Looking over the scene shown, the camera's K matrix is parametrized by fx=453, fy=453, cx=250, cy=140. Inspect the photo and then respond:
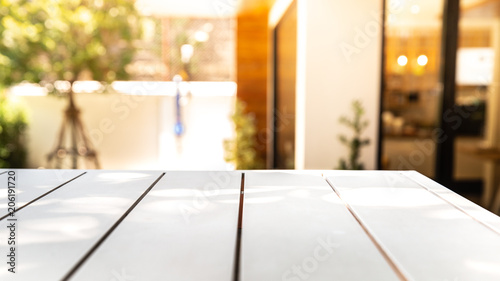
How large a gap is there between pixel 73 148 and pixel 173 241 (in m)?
5.23

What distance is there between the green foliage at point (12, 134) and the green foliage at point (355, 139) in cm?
405

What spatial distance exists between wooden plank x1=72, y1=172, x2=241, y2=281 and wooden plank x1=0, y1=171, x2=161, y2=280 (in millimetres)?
36

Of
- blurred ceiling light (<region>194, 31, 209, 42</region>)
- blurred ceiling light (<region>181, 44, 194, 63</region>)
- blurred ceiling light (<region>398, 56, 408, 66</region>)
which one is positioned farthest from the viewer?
blurred ceiling light (<region>194, 31, 209, 42</region>)

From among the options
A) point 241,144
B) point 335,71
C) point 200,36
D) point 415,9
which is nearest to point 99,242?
point 335,71

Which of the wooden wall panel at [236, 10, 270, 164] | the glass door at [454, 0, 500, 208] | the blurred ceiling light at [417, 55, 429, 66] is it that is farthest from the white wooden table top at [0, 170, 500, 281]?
the wooden wall panel at [236, 10, 270, 164]

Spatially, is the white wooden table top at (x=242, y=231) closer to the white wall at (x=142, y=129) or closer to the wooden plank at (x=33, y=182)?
the wooden plank at (x=33, y=182)

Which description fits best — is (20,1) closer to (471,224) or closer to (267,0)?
(267,0)

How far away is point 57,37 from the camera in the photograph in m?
5.26

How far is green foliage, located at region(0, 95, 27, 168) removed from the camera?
5.41 meters

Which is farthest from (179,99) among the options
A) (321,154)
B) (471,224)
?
(471,224)

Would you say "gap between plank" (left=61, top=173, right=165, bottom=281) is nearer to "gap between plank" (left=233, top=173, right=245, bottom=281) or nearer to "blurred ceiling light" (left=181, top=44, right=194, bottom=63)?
"gap between plank" (left=233, top=173, right=245, bottom=281)

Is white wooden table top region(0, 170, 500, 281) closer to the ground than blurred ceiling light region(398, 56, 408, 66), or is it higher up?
closer to the ground

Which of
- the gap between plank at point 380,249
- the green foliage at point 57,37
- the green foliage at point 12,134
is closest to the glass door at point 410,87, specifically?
the green foliage at point 57,37

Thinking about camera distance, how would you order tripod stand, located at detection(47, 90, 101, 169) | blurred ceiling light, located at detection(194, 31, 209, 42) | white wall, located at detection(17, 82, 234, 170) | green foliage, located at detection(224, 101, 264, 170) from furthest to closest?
blurred ceiling light, located at detection(194, 31, 209, 42)
white wall, located at detection(17, 82, 234, 170)
tripod stand, located at detection(47, 90, 101, 169)
green foliage, located at detection(224, 101, 264, 170)
